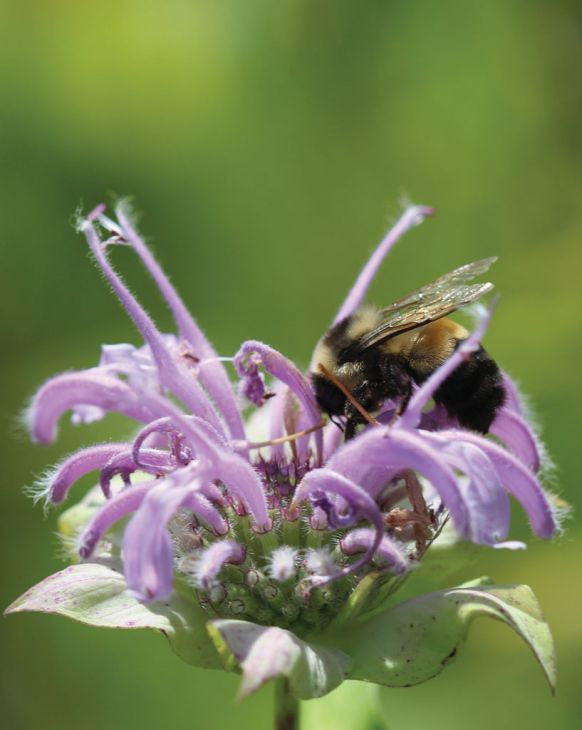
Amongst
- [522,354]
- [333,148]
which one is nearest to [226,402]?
[522,354]

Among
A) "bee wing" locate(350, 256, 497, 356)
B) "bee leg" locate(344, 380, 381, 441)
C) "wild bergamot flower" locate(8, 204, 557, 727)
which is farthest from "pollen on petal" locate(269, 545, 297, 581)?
"bee wing" locate(350, 256, 497, 356)

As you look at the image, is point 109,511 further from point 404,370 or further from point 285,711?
point 404,370

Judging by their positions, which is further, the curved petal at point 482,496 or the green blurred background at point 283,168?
the green blurred background at point 283,168

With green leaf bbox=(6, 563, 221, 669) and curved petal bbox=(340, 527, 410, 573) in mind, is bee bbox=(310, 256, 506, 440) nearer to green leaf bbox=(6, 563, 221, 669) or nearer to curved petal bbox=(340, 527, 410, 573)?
curved petal bbox=(340, 527, 410, 573)

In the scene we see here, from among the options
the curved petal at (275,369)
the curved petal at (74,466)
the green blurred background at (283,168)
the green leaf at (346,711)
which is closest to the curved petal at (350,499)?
the curved petal at (275,369)

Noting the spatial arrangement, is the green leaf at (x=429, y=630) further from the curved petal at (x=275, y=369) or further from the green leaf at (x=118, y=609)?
the curved petal at (x=275, y=369)

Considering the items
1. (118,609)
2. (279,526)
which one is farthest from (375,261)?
(118,609)
